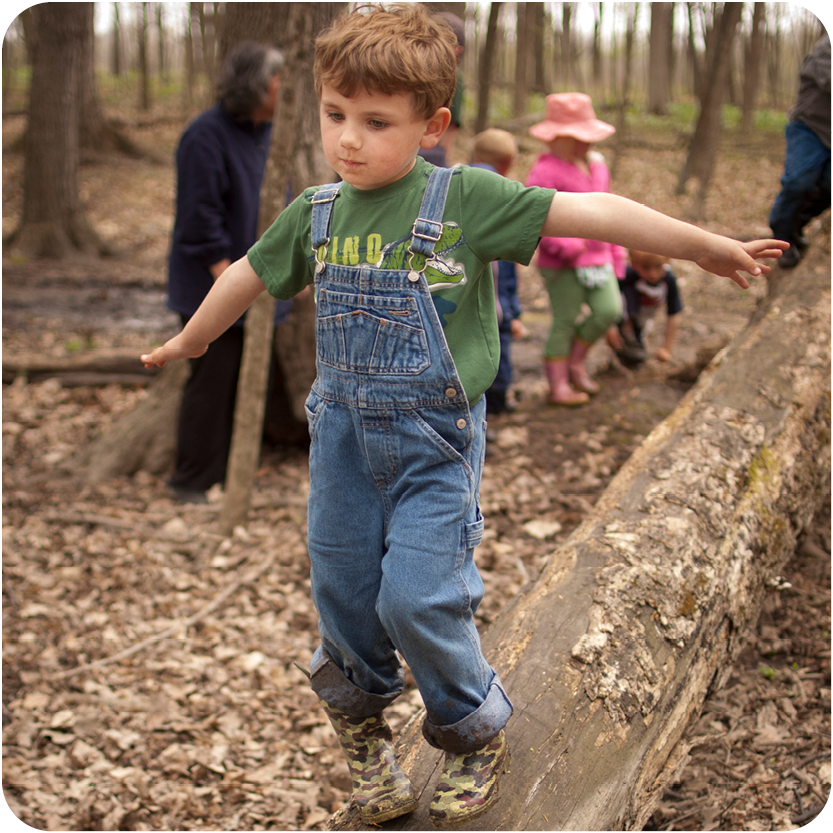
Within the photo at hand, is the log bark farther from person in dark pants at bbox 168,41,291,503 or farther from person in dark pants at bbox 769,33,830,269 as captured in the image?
person in dark pants at bbox 769,33,830,269

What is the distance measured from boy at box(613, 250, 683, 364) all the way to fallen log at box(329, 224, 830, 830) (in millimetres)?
2351

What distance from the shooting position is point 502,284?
17.6 feet

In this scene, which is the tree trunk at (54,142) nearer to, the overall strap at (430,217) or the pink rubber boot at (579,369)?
the pink rubber boot at (579,369)

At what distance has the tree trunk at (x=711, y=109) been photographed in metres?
11.2

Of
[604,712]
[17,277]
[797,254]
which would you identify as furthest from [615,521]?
[17,277]

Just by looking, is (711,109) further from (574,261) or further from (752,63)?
(574,261)

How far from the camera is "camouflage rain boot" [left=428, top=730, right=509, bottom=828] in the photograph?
1953 millimetres

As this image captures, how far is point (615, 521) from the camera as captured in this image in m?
2.93

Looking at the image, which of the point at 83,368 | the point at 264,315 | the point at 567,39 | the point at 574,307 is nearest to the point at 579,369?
the point at 574,307

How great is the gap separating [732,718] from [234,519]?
2.78 metres

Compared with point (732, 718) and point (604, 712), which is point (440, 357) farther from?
point (732, 718)

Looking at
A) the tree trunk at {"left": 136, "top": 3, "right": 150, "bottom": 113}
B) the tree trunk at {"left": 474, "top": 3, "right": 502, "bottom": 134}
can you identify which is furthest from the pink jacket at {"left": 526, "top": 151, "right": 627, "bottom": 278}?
the tree trunk at {"left": 136, "top": 3, "right": 150, "bottom": 113}

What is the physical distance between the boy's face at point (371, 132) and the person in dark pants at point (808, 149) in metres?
3.43

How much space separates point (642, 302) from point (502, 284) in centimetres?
157
